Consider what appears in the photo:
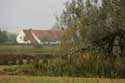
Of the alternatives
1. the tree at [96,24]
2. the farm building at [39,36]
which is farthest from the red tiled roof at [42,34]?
the tree at [96,24]

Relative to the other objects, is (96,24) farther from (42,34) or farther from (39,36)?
(42,34)

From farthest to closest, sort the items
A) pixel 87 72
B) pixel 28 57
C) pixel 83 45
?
1. pixel 28 57
2. pixel 83 45
3. pixel 87 72

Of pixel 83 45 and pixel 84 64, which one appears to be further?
pixel 83 45

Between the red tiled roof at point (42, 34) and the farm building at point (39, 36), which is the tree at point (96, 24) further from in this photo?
the red tiled roof at point (42, 34)

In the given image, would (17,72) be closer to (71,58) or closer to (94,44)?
(71,58)

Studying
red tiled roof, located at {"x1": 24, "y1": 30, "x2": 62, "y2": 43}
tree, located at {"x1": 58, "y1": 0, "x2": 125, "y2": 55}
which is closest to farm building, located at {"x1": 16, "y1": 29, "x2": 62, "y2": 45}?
red tiled roof, located at {"x1": 24, "y1": 30, "x2": 62, "y2": 43}

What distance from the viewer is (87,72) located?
75.3 feet

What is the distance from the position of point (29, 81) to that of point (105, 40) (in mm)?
9392

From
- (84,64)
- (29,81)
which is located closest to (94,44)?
(84,64)

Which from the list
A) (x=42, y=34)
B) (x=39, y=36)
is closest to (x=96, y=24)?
(x=39, y=36)

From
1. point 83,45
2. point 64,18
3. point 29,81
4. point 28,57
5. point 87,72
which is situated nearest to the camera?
point 29,81

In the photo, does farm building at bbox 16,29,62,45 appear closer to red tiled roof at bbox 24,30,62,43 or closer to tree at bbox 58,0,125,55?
red tiled roof at bbox 24,30,62,43

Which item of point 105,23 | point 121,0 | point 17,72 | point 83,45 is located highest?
point 121,0

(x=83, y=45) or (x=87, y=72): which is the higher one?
(x=83, y=45)
